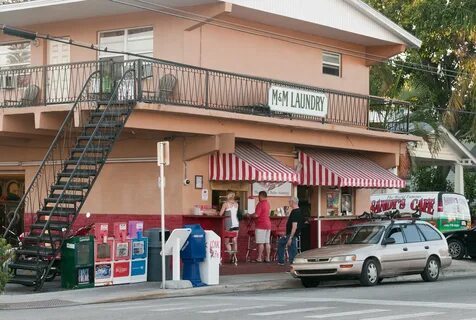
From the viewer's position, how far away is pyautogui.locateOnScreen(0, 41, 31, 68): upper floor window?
25969 millimetres

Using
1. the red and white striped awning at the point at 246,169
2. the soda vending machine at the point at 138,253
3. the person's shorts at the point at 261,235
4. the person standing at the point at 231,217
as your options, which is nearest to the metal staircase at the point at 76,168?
the soda vending machine at the point at 138,253

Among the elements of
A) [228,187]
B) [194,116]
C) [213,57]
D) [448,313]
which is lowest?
[448,313]

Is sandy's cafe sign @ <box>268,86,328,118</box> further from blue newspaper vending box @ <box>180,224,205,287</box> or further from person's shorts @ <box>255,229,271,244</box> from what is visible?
blue newspaper vending box @ <box>180,224,205,287</box>

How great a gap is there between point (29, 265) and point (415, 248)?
29.5 ft

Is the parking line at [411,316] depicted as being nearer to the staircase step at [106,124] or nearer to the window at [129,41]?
the staircase step at [106,124]

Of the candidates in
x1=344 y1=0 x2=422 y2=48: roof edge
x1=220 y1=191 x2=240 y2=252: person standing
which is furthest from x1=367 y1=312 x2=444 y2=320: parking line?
x1=344 y1=0 x2=422 y2=48: roof edge

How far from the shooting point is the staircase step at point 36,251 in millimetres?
19438

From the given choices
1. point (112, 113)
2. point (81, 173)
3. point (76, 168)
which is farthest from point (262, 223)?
point (76, 168)

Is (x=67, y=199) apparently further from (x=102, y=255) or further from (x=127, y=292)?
(x=127, y=292)

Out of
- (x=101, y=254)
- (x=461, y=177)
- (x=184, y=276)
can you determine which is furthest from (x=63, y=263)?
(x=461, y=177)

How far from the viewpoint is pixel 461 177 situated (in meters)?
40.9

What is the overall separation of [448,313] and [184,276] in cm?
737

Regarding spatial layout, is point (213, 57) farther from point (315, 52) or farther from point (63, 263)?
point (63, 263)

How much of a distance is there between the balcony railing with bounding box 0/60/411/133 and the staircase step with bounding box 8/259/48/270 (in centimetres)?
425
